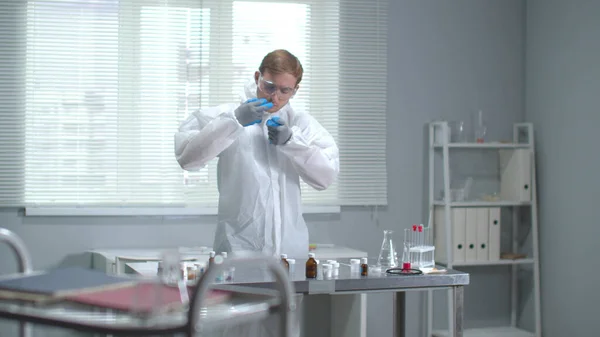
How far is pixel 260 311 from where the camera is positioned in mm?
1310

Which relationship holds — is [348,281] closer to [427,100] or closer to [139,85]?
[139,85]

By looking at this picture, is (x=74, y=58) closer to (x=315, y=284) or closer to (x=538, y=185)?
(x=315, y=284)

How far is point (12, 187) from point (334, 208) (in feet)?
5.62

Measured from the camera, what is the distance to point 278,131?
2.68 meters

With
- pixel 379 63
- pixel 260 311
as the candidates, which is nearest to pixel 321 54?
pixel 379 63

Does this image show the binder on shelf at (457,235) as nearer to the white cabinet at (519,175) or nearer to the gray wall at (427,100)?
the gray wall at (427,100)

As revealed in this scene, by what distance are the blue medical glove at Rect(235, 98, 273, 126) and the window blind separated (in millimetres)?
1111

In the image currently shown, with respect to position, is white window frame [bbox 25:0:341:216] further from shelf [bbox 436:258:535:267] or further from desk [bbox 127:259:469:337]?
desk [bbox 127:259:469:337]

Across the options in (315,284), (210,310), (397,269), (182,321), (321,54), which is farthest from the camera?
(321,54)

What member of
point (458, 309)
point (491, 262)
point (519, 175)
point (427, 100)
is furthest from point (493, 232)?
point (458, 309)

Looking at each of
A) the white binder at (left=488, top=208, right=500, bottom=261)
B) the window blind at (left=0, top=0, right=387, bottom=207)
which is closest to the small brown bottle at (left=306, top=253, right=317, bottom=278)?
the window blind at (left=0, top=0, right=387, bottom=207)

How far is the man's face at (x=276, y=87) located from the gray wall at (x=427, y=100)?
4.61 feet

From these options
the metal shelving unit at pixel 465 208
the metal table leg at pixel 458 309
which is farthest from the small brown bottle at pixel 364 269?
the metal shelving unit at pixel 465 208

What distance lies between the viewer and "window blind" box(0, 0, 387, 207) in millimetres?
3848
